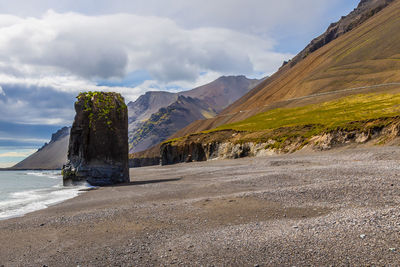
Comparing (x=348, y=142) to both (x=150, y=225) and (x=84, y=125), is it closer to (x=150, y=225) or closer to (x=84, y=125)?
(x=84, y=125)

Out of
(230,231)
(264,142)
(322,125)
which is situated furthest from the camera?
(264,142)

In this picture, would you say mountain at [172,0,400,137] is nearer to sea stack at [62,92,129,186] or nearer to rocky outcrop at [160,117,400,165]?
rocky outcrop at [160,117,400,165]

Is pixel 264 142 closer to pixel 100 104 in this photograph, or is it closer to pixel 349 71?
pixel 100 104

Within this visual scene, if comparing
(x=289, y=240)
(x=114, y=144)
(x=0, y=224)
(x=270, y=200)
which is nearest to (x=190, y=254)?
(x=289, y=240)

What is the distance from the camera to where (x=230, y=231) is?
812 centimetres

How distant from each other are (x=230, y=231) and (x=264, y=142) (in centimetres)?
4867

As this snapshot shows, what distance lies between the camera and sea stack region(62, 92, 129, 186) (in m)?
28.3

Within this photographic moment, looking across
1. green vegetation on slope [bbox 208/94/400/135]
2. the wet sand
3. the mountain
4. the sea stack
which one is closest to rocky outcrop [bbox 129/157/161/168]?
the mountain

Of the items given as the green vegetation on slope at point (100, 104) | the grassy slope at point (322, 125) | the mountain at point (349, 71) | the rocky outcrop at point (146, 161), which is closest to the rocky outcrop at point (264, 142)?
the grassy slope at point (322, 125)

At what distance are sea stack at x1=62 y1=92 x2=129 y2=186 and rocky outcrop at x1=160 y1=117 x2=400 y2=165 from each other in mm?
27812

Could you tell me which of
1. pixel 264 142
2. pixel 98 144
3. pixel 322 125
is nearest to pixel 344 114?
pixel 322 125

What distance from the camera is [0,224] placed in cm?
1084

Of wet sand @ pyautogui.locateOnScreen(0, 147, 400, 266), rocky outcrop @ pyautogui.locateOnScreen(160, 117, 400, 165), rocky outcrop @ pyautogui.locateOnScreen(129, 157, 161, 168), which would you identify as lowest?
rocky outcrop @ pyautogui.locateOnScreen(129, 157, 161, 168)

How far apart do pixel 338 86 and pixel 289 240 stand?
123597 millimetres
